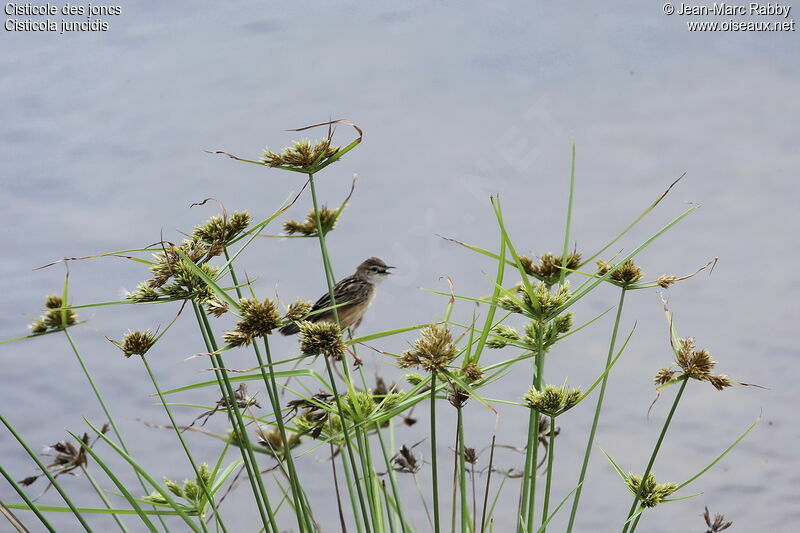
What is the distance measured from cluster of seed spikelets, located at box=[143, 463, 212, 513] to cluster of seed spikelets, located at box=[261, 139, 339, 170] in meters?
0.82

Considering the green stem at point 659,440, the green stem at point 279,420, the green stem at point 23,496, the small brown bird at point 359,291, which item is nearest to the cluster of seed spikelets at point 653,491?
the green stem at point 659,440

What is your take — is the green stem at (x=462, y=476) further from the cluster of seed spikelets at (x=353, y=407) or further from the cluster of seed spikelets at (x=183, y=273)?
the cluster of seed spikelets at (x=183, y=273)

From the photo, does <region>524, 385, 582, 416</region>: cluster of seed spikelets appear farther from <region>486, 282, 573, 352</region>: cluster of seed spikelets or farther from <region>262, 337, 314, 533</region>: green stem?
<region>262, 337, 314, 533</region>: green stem

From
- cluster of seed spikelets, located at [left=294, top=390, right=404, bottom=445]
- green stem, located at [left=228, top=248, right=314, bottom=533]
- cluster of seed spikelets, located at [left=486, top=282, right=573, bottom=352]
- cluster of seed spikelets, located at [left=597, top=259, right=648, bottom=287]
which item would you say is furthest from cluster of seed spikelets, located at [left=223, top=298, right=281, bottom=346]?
cluster of seed spikelets, located at [left=597, top=259, right=648, bottom=287]

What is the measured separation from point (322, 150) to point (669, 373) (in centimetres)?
96

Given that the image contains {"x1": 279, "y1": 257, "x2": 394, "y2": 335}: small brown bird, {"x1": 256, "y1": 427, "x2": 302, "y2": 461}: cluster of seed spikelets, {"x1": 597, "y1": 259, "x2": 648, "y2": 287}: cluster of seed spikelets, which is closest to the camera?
{"x1": 597, "y1": 259, "x2": 648, "y2": 287}: cluster of seed spikelets

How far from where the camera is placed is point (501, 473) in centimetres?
243

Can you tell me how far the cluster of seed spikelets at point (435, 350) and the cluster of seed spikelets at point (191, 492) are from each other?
78 cm

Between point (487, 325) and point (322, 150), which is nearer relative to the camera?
point (487, 325)

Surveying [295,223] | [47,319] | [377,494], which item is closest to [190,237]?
[295,223]

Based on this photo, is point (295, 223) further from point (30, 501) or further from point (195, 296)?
point (30, 501)

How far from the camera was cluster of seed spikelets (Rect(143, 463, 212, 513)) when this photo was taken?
204 cm

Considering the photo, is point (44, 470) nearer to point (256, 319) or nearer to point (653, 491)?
point (256, 319)

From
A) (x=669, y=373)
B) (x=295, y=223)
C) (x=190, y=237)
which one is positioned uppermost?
(x=295, y=223)
